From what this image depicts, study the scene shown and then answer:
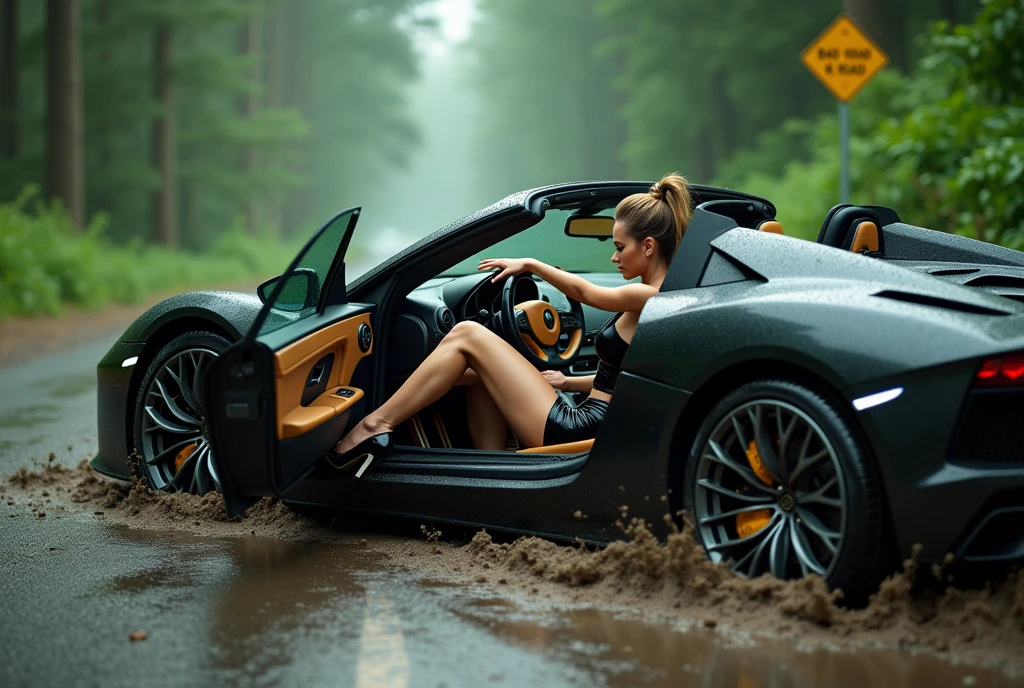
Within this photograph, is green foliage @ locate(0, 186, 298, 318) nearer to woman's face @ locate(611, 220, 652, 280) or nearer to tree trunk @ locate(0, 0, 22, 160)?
tree trunk @ locate(0, 0, 22, 160)

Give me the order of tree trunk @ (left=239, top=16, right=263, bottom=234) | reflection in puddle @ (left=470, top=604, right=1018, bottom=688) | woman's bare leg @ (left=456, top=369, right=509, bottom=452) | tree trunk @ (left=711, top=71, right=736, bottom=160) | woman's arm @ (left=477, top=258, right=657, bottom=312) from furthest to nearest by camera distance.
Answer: tree trunk @ (left=239, top=16, right=263, bottom=234)
tree trunk @ (left=711, top=71, right=736, bottom=160)
woman's bare leg @ (left=456, top=369, right=509, bottom=452)
woman's arm @ (left=477, top=258, right=657, bottom=312)
reflection in puddle @ (left=470, top=604, right=1018, bottom=688)

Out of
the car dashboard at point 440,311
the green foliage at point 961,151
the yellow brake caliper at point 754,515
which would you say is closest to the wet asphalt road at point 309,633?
the yellow brake caliper at point 754,515

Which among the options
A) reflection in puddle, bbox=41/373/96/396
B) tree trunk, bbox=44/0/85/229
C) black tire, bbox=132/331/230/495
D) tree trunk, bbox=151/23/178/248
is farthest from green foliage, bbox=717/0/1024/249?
tree trunk, bbox=151/23/178/248

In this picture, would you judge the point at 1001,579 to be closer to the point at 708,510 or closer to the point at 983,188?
the point at 708,510

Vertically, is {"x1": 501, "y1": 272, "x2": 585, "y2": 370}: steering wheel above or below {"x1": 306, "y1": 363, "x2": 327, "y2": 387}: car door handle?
above

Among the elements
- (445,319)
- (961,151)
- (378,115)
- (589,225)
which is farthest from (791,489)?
(378,115)

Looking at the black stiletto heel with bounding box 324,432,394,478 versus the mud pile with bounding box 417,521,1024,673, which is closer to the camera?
the mud pile with bounding box 417,521,1024,673

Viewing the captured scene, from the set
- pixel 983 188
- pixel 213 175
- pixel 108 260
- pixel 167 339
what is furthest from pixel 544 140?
pixel 167 339

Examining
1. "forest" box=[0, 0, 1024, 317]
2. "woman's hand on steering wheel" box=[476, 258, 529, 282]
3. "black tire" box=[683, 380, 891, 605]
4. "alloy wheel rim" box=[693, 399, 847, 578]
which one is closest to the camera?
"black tire" box=[683, 380, 891, 605]

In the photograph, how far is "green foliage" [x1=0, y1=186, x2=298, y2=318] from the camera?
668 inches

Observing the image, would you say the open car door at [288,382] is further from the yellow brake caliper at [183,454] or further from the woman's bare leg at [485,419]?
the yellow brake caliper at [183,454]

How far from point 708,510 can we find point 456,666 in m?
1.07

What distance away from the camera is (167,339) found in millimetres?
5523

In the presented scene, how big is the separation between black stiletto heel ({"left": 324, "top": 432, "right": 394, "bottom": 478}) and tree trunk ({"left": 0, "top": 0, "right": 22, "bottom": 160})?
22.3m
